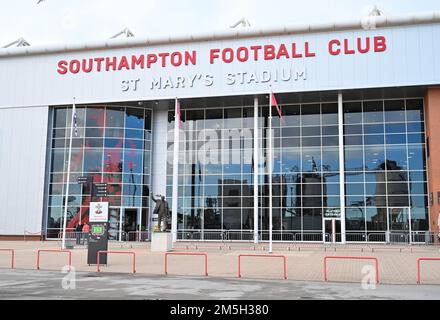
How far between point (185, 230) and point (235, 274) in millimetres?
23686

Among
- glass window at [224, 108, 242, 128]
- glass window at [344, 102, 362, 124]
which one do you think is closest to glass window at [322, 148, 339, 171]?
glass window at [344, 102, 362, 124]

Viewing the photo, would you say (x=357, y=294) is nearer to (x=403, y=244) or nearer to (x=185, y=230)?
(x=403, y=244)

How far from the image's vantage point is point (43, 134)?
42.6m

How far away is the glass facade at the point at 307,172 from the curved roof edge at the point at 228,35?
6.07 metres

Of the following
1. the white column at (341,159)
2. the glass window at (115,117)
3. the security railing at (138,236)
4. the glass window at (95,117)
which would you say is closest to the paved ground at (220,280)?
the white column at (341,159)

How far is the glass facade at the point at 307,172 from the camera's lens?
3834cm

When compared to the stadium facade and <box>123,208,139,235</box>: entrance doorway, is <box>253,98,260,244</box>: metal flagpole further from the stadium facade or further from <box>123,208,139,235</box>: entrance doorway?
<box>123,208,139,235</box>: entrance doorway

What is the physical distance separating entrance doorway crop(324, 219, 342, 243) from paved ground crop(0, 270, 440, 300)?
23320mm

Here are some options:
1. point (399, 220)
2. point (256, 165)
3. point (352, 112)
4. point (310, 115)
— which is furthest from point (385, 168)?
point (256, 165)

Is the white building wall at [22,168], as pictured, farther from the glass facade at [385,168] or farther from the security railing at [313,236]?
the glass facade at [385,168]

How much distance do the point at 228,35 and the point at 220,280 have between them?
28007 mm

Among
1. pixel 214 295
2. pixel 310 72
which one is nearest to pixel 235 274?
pixel 214 295

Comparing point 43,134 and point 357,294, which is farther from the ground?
point 43,134

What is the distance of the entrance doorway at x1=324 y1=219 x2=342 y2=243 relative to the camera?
125 feet
